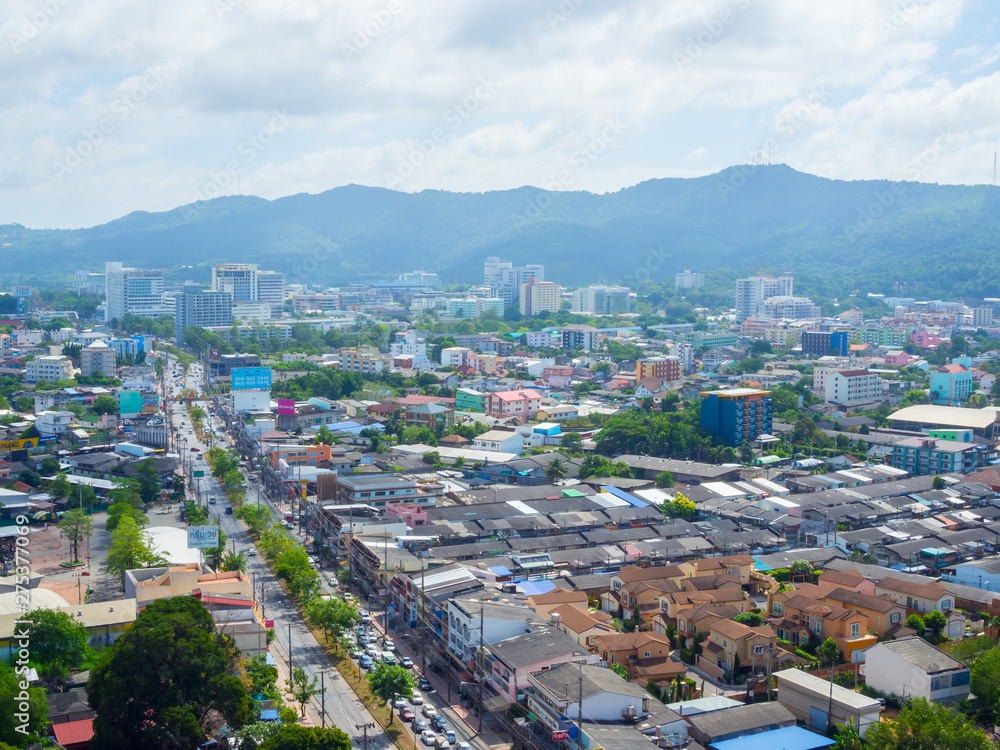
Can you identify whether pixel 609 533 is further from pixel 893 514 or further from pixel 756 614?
pixel 893 514

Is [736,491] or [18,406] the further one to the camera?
[18,406]

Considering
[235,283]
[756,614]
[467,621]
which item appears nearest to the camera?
[467,621]

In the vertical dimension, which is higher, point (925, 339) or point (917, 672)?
point (925, 339)

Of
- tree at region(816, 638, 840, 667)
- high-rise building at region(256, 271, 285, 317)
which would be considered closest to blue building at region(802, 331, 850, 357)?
tree at region(816, 638, 840, 667)

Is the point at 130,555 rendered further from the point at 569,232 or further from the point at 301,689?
the point at 569,232

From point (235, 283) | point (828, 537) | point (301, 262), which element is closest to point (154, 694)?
point (828, 537)

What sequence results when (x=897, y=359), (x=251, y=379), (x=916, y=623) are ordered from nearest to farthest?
(x=916, y=623), (x=251, y=379), (x=897, y=359)

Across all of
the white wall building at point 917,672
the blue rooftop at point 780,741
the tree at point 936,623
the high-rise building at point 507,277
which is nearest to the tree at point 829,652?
the white wall building at point 917,672

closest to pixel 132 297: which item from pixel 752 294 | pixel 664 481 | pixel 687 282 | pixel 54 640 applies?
pixel 752 294
